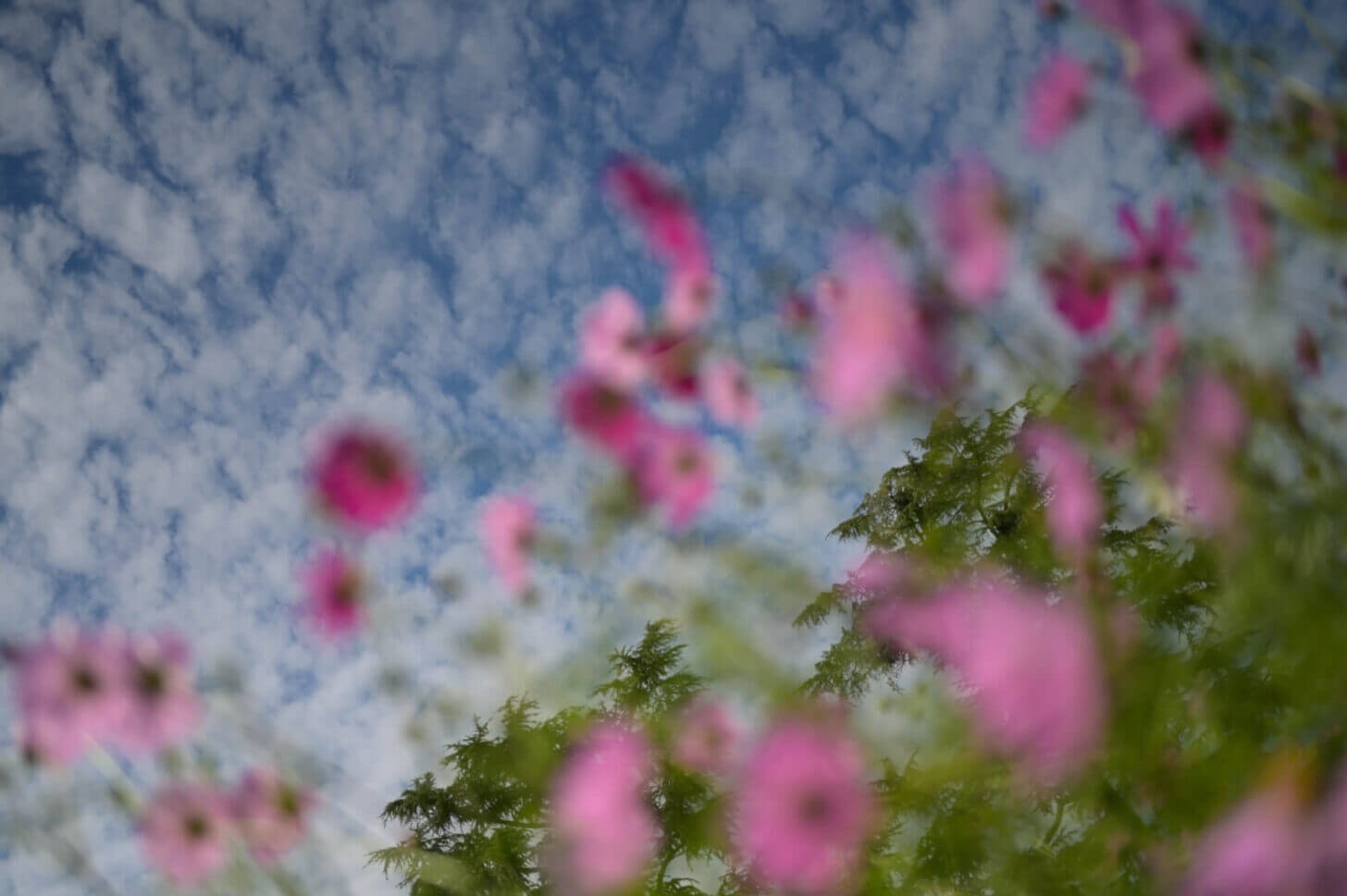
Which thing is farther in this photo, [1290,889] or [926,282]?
[926,282]

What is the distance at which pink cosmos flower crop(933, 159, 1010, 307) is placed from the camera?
0.93m

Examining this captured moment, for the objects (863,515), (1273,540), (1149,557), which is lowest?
(1273,540)

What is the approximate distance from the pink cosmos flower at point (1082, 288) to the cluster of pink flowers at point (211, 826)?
1339 mm

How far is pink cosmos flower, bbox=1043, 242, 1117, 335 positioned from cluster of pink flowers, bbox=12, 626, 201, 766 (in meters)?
1.48

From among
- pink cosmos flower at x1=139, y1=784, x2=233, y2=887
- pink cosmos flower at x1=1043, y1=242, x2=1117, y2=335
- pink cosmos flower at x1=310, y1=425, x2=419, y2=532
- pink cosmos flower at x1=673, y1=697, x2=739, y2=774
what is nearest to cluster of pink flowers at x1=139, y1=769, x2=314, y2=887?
pink cosmos flower at x1=139, y1=784, x2=233, y2=887

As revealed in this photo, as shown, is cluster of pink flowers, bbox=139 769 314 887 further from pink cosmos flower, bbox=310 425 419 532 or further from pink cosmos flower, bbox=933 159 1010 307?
pink cosmos flower, bbox=933 159 1010 307

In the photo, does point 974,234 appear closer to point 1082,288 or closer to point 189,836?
point 1082,288

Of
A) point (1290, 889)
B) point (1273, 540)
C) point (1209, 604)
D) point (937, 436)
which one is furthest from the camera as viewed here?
point (937, 436)

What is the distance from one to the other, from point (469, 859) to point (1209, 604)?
20.3ft

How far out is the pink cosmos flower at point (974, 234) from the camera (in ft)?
3.05

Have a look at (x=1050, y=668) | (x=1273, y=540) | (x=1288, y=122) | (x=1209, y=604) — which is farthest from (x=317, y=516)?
(x=1209, y=604)

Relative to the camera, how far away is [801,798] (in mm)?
772

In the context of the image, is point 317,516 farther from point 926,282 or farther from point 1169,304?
point 1169,304

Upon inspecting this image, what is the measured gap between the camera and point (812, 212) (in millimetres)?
1002
